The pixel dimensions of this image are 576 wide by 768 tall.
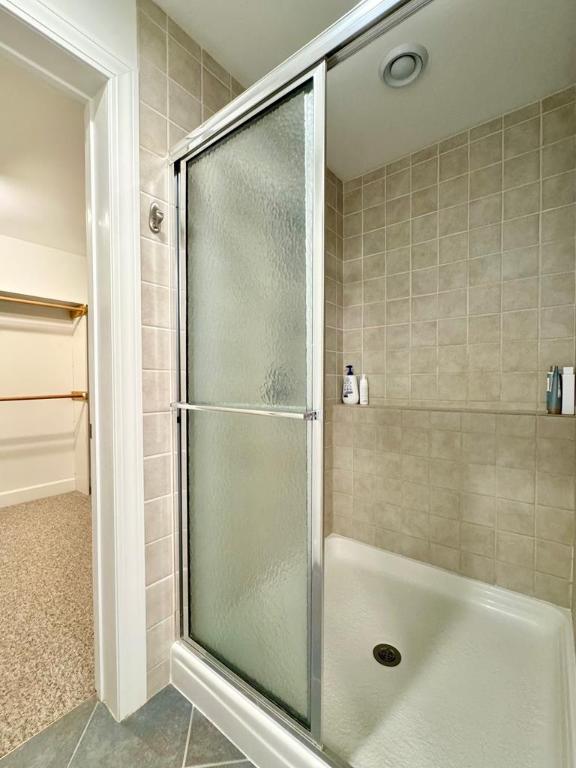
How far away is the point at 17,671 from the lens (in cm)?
116

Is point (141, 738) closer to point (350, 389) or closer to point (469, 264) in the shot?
point (350, 389)

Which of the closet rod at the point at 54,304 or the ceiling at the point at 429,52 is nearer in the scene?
the ceiling at the point at 429,52

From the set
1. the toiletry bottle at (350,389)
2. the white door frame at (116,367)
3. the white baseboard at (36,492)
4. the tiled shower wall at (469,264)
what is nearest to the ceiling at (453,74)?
the tiled shower wall at (469,264)

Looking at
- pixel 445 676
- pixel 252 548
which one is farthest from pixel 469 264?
pixel 445 676

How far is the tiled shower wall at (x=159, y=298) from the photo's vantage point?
3.34 feet

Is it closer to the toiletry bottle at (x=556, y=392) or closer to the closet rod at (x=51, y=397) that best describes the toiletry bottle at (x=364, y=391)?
the toiletry bottle at (x=556, y=392)

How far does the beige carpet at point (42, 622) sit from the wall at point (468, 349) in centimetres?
140

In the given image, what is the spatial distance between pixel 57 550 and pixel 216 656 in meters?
1.60

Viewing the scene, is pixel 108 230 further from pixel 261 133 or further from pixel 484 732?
pixel 484 732

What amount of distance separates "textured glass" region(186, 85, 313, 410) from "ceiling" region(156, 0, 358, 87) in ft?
1.62

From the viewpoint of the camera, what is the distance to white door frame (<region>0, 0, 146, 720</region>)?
3.08ft

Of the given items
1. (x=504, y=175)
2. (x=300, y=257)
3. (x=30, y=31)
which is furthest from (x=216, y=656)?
(x=504, y=175)

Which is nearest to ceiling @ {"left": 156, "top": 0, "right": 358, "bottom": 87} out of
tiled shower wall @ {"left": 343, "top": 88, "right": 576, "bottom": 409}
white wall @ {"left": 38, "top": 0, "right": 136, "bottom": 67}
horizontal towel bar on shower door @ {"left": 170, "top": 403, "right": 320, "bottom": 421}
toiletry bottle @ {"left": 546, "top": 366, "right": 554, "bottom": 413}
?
white wall @ {"left": 38, "top": 0, "right": 136, "bottom": 67}

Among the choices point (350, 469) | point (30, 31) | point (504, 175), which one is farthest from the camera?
point (350, 469)
